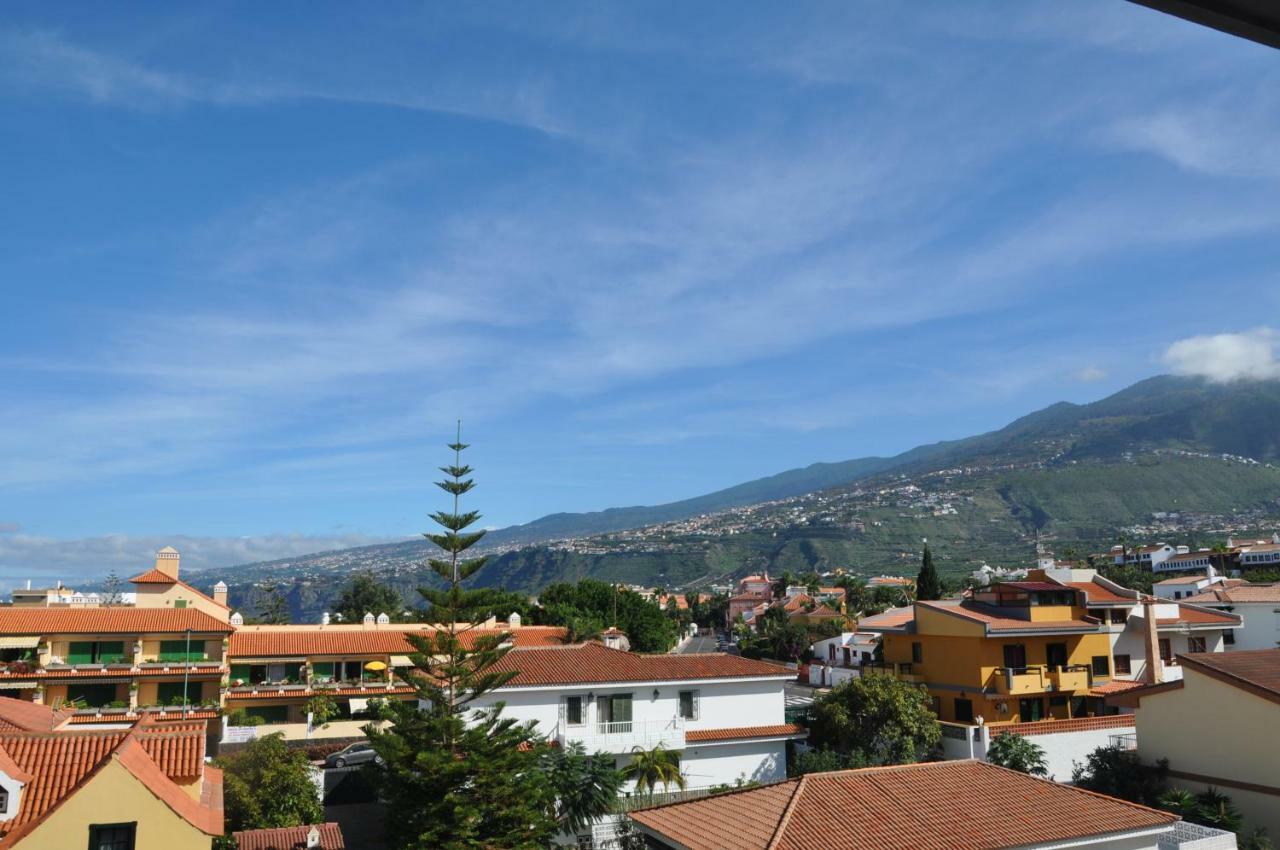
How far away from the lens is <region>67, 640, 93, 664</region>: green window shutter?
1438 inches

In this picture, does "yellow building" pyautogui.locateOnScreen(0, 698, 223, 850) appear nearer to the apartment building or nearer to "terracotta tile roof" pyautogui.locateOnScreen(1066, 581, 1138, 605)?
the apartment building

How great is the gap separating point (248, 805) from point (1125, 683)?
31570 millimetres

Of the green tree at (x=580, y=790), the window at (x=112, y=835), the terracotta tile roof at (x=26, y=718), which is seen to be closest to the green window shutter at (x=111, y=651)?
the terracotta tile roof at (x=26, y=718)

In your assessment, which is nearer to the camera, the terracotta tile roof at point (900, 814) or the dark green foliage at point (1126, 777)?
the terracotta tile roof at point (900, 814)

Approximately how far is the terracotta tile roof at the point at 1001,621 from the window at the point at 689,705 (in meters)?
11.0

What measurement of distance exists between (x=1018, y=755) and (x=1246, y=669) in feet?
22.4

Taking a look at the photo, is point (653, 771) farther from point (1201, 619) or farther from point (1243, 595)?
point (1243, 595)

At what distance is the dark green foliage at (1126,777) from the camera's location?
85.6 feet

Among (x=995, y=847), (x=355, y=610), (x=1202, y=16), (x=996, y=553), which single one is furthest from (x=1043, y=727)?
(x=996, y=553)

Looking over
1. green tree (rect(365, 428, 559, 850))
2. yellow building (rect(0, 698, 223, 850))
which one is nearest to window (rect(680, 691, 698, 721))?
green tree (rect(365, 428, 559, 850))

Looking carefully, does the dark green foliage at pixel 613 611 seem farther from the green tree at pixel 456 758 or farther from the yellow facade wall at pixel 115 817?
the yellow facade wall at pixel 115 817

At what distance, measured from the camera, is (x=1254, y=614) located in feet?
158

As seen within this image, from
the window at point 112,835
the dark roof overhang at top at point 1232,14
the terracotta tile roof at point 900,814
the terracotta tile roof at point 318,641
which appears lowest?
the terracotta tile roof at point 900,814

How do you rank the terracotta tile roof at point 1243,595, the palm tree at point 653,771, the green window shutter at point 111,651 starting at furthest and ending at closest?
the terracotta tile roof at point 1243,595 < the green window shutter at point 111,651 < the palm tree at point 653,771
